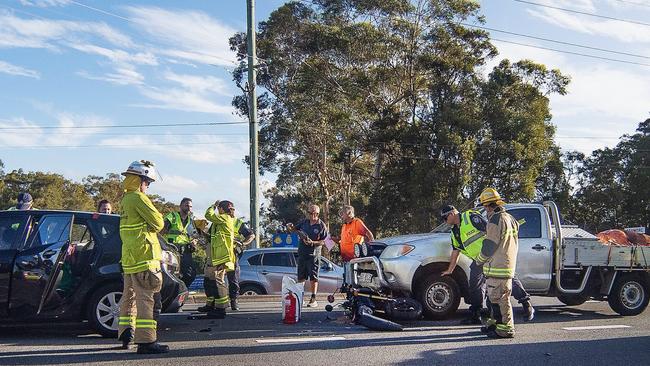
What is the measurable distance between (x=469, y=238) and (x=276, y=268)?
7356mm

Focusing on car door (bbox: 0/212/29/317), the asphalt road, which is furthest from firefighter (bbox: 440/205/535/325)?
car door (bbox: 0/212/29/317)

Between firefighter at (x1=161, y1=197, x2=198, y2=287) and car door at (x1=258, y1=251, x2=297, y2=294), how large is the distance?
4.52m

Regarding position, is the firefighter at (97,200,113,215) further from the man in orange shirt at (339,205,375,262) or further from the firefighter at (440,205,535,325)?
the firefighter at (440,205,535,325)

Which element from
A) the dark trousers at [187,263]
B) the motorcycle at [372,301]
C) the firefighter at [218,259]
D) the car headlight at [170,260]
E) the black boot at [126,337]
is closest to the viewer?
the black boot at [126,337]

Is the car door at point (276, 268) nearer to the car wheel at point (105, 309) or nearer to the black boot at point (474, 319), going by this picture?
the black boot at point (474, 319)

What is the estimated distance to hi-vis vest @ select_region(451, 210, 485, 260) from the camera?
8.34 meters

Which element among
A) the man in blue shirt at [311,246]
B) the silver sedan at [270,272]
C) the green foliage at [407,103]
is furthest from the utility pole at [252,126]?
the green foliage at [407,103]

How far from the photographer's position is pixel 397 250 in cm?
933

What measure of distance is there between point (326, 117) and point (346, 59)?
303 centimetres

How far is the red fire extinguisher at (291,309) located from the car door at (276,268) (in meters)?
5.80

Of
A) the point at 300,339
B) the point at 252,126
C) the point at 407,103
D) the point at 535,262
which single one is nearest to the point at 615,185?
the point at 407,103

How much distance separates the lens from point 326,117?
32.3 metres

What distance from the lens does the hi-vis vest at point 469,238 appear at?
8336 millimetres

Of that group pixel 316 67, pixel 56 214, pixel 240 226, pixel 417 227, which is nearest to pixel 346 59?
pixel 316 67
